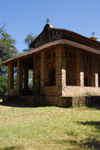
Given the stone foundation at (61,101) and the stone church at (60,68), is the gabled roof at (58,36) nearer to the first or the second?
the stone church at (60,68)

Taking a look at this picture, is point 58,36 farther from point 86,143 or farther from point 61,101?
point 86,143

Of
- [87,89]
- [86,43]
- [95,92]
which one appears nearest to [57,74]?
[87,89]

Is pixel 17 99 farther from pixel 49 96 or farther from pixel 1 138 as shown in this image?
pixel 1 138

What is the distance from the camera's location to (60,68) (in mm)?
11961

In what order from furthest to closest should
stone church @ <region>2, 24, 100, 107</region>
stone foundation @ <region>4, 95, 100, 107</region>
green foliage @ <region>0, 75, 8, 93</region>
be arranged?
1. green foliage @ <region>0, 75, 8, 93</region>
2. stone church @ <region>2, 24, 100, 107</region>
3. stone foundation @ <region>4, 95, 100, 107</region>

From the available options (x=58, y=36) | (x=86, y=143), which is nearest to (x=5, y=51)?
(x=58, y=36)

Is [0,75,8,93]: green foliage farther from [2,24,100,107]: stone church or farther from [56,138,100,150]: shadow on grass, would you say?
[56,138,100,150]: shadow on grass

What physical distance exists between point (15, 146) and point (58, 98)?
779 centimetres

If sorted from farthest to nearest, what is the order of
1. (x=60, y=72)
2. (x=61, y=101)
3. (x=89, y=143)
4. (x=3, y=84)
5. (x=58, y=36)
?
(x=3, y=84) → (x=58, y=36) → (x=60, y=72) → (x=61, y=101) → (x=89, y=143)

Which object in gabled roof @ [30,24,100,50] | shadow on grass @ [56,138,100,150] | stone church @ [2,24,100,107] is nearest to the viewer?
shadow on grass @ [56,138,100,150]

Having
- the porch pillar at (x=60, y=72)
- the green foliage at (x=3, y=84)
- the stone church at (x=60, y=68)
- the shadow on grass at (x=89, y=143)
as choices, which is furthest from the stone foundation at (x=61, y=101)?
the green foliage at (x=3, y=84)

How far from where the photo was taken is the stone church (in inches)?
471

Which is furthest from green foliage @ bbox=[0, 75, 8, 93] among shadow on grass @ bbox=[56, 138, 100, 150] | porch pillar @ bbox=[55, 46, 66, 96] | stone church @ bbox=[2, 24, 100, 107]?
shadow on grass @ bbox=[56, 138, 100, 150]

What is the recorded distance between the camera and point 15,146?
4.02m
